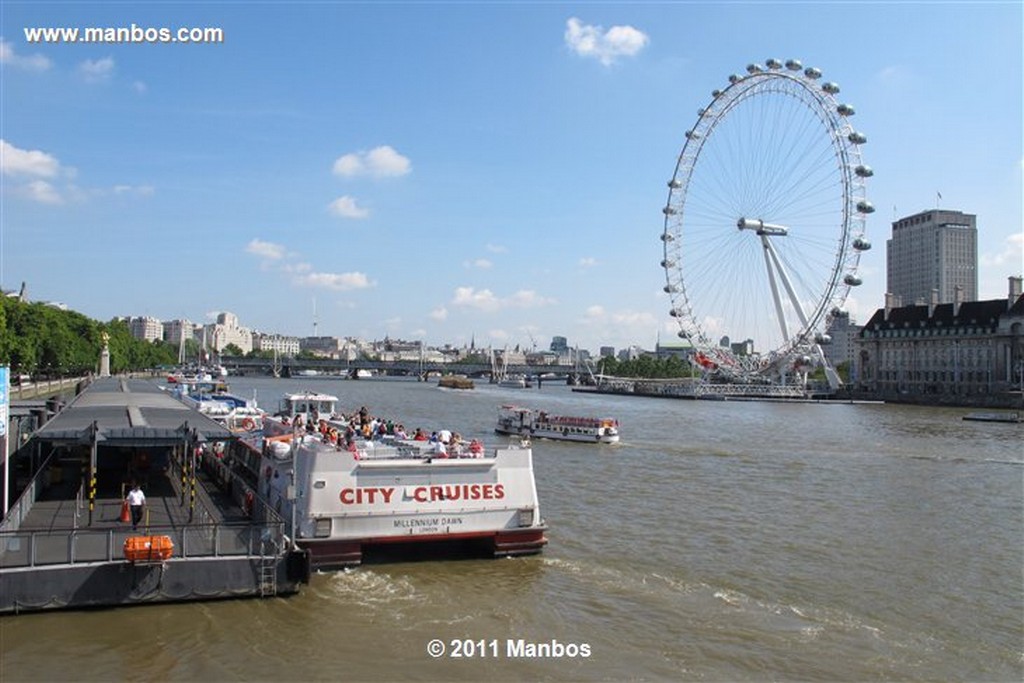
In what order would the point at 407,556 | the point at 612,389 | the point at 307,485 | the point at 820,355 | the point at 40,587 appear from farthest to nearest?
the point at 612,389, the point at 820,355, the point at 407,556, the point at 307,485, the point at 40,587

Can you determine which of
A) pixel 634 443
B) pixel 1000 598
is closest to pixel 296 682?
pixel 1000 598

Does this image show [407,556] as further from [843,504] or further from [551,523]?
[843,504]

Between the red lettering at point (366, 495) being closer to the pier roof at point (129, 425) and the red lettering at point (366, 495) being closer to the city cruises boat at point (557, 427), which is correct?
the pier roof at point (129, 425)

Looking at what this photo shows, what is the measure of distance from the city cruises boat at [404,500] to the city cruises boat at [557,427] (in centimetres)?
3461

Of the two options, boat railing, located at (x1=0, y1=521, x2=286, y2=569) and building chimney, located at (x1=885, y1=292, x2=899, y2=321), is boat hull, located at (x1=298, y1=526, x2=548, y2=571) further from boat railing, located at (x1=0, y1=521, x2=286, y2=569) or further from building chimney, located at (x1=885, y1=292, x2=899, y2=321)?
building chimney, located at (x1=885, y1=292, x2=899, y2=321)

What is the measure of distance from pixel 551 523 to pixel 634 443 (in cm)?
3075

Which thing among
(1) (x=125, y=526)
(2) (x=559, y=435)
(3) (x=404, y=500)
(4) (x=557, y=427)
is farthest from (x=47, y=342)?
(3) (x=404, y=500)

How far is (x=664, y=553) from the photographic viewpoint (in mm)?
22953

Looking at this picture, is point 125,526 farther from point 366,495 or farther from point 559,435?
point 559,435

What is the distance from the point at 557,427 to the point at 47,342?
188 feet

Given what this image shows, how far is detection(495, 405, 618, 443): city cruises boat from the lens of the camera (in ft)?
181

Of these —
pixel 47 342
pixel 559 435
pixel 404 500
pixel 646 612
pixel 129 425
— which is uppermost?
pixel 47 342

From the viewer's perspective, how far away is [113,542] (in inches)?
623

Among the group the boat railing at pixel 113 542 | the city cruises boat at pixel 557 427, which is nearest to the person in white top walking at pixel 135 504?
the boat railing at pixel 113 542
